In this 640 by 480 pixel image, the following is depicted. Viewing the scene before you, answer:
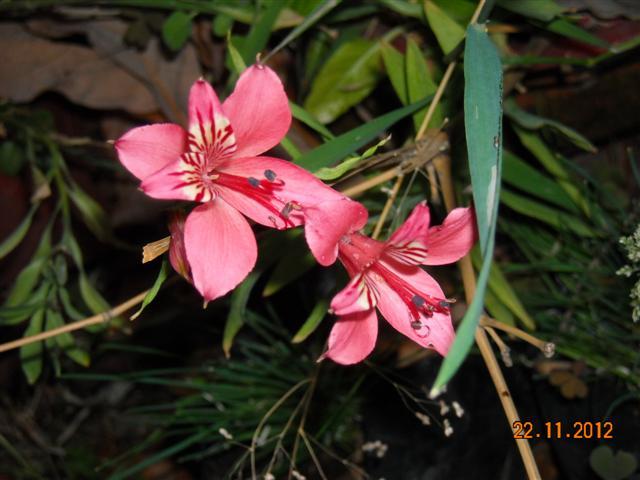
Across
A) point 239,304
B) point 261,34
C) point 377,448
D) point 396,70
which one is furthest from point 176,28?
point 377,448

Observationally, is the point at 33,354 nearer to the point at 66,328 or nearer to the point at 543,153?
the point at 66,328

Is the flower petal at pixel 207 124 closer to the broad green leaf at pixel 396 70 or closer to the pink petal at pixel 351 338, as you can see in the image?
the pink petal at pixel 351 338

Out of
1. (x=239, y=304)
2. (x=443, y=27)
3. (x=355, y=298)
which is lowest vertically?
(x=239, y=304)

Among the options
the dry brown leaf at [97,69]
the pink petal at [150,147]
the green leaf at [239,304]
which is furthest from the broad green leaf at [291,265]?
the dry brown leaf at [97,69]

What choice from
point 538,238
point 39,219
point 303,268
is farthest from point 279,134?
point 39,219

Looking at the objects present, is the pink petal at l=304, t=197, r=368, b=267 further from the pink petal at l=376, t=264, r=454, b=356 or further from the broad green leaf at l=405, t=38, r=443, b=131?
the broad green leaf at l=405, t=38, r=443, b=131
